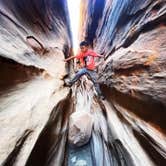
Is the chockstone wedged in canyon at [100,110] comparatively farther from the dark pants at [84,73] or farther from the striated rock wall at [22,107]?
the dark pants at [84,73]

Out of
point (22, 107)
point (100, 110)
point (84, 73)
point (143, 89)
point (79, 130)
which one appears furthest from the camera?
point (84, 73)

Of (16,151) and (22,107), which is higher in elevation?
(22,107)

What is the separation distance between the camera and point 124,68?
2.83 meters

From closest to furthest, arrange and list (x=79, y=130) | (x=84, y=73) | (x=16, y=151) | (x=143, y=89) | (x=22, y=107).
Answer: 1. (x=16, y=151)
2. (x=22, y=107)
3. (x=143, y=89)
4. (x=79, y=130)
5. (x=84, y=73)

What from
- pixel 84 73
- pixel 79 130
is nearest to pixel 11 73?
pixel 79 130

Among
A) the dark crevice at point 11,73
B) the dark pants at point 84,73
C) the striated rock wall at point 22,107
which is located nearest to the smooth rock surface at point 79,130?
the striated rock wall at point 22,107

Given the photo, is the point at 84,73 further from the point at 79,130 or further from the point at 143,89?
the point at 143,89

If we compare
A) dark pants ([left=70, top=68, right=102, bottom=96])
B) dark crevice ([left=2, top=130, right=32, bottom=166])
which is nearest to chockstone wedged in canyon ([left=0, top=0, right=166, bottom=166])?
dark crevice ([left=2, top=130, right=32, bottom=166])

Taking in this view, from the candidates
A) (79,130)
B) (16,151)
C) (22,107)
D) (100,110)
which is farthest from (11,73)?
(100,110)

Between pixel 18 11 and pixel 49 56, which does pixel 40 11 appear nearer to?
pixel 18 11

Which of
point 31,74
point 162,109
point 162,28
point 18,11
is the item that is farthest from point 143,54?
point 18,11

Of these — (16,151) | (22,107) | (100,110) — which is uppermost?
(22,107)

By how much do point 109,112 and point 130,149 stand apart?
1.29 metres

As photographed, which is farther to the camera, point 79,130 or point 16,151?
point 79,130
